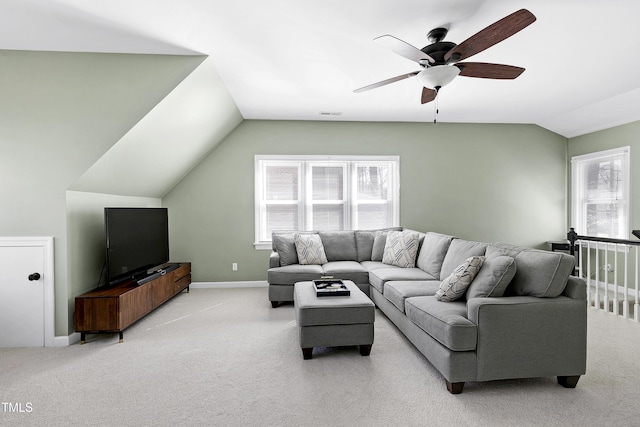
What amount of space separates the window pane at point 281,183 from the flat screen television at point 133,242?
1.64m

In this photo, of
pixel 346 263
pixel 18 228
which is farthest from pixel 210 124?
pixel 346 263

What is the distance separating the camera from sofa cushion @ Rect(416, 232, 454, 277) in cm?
374

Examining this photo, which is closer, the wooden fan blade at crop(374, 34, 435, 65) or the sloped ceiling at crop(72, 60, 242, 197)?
the wooden fan blade at crop(374, 34, 435, 65)

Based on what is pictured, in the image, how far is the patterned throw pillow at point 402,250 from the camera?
4328 mm

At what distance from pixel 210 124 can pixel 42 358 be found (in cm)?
300

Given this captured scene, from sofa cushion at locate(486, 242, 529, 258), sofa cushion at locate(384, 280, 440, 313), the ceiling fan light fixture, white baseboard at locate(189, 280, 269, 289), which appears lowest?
white baseboard at locate(189, 280, 269, 289)

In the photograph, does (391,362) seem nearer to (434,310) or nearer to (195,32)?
(434,310)

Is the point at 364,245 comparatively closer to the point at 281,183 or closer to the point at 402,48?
the point at 281,183

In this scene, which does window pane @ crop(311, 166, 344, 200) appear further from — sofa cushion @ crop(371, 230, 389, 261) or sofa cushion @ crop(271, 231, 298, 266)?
sofa cushion @ crop(271, 231, 298, 266)

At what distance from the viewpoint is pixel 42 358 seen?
2.82 metres

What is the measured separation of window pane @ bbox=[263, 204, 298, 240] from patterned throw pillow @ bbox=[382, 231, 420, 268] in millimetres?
1624

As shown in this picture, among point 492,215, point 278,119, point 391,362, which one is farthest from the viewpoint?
point 492,215

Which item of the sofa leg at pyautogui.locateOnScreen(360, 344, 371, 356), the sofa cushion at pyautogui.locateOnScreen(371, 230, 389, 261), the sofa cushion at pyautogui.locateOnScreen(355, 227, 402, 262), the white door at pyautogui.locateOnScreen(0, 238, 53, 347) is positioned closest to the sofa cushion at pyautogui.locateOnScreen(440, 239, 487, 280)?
the sofa leg at pyautogui.locateOnScreen(360, 344, 371, 356)

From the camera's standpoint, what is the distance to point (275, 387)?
2.33 meters
